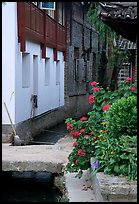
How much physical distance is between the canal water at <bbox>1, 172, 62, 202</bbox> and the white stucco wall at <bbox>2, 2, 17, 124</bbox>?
8.80ft

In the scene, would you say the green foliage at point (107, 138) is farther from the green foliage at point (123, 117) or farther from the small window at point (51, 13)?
the small window at point (51, 13)

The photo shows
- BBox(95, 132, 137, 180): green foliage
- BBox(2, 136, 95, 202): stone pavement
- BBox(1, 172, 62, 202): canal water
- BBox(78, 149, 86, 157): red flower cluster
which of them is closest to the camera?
BBox(95, 132, 137, 180): green foliage

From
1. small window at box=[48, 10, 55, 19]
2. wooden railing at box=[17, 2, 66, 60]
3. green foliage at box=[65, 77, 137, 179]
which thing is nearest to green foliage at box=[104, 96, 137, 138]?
green foliage at box=[65, 77, 137, 179]

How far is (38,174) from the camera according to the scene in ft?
26.8

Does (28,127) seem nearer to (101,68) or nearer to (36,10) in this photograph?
(36,10)

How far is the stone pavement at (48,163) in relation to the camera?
517cm

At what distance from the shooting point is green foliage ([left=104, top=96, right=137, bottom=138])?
439 centimetres

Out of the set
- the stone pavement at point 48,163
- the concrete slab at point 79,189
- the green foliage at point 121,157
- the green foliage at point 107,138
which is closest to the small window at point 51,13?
the stone pavement at point 48,163

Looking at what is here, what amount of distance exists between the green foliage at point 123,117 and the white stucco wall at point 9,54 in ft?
20.1

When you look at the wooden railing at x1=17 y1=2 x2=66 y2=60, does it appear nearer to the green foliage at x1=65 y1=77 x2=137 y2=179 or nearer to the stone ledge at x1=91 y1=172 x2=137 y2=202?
the green foliage at x1=65 y1=77 x2=137 y2=179

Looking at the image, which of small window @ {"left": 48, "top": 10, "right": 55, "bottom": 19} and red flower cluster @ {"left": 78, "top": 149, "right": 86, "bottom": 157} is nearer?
red flower cluster @ {"left": 78, "top": 149, "right": 86, "bottom": 157}

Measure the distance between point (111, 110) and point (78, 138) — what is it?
112cm

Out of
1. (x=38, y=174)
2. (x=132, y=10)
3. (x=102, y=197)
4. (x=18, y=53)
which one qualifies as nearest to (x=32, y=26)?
(x=18, y=53)

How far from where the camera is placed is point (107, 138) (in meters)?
4.60
